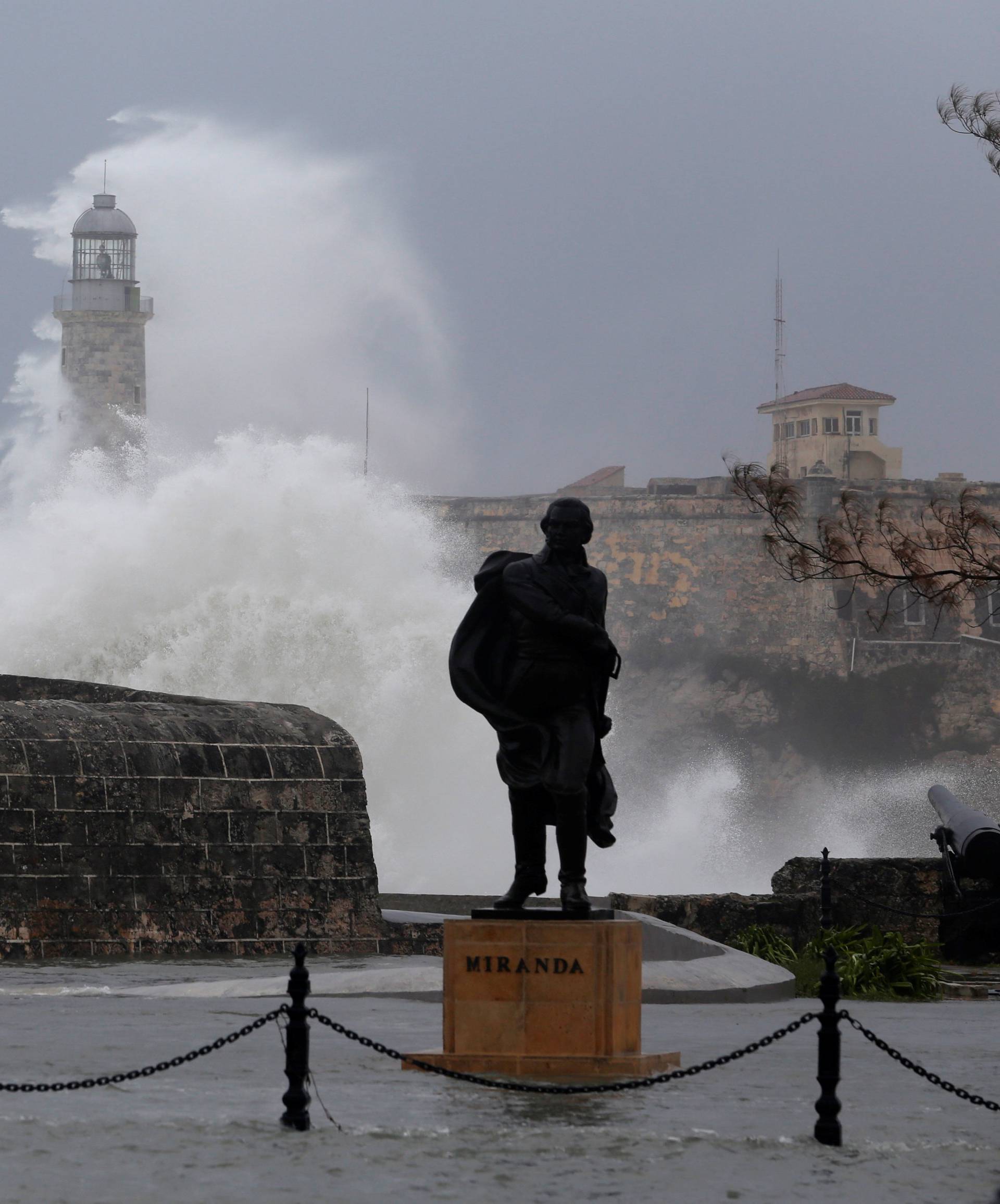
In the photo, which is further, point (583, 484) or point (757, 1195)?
point (583, 484)

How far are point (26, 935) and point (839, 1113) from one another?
6.27m

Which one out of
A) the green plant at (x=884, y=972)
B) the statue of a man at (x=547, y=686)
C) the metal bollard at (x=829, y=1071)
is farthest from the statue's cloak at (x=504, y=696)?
the green plant at (x=884, y=972)

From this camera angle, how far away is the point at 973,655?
64312 mm

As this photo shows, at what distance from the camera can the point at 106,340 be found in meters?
63.0

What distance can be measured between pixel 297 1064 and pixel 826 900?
8.58m

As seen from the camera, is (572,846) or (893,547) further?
(893,547)

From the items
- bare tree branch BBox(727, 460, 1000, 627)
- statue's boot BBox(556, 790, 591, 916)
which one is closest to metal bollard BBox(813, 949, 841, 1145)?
statue's boot BBox(556, 790, 591, 916)

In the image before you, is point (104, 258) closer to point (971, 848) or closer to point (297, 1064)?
point (971, 848)

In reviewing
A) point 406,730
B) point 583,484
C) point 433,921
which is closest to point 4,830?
point 433,921

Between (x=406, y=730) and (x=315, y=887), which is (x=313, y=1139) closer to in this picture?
(x=315, y=887)

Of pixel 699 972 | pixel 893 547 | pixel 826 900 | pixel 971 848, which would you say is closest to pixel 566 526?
pixel 893 547

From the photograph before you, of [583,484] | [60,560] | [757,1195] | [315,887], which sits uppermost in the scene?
[583,484]

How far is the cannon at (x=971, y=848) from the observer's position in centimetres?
1445

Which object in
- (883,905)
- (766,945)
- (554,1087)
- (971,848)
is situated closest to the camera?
(554,1087)
